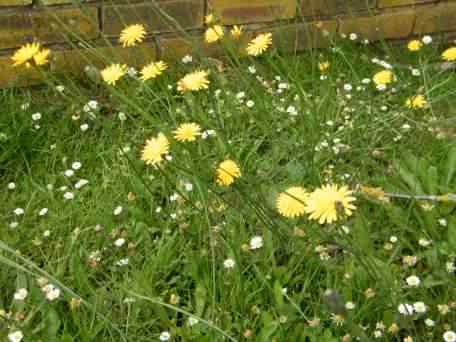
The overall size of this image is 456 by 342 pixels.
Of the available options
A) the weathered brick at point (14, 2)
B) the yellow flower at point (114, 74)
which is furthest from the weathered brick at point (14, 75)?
the yellow flower at point (114, 74)

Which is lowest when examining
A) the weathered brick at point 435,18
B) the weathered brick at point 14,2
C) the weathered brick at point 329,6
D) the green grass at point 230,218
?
the green grass at point 230,218

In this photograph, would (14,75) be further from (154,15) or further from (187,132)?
(187,132)

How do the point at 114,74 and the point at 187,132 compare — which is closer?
the point at 187,132

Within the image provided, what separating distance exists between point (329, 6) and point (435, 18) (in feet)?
1.34

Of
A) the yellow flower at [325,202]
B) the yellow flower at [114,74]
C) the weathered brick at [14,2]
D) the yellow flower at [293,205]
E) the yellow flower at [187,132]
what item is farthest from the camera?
the weathered brick at [14,2]

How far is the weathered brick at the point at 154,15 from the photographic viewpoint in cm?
219

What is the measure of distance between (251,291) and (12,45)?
120 centimetres

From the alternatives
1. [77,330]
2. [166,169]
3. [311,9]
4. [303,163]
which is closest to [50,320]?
[77,330]

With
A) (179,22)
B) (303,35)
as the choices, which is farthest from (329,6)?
(179,22)

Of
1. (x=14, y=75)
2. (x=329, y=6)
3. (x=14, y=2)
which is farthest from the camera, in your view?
(x=329, y=6)

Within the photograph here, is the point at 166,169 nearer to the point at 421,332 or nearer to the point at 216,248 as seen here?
the point at 216,248

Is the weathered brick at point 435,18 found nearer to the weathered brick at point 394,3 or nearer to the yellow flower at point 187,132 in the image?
the weathered brick at point 394,3

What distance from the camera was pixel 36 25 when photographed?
2162 mm

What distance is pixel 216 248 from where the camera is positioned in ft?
5.21
